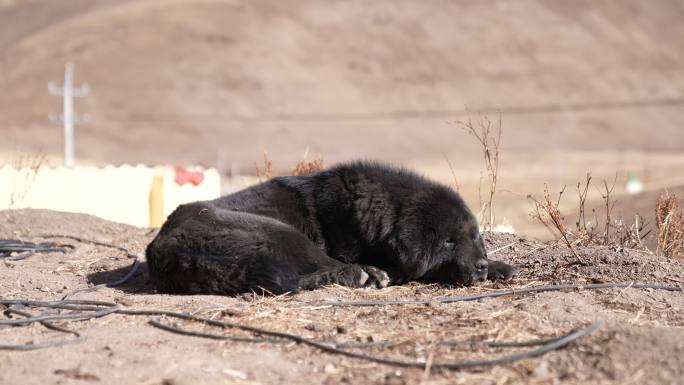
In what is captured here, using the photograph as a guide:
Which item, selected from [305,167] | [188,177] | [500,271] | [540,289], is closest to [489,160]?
[500,271]

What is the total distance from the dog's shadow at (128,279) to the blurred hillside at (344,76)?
127 feet

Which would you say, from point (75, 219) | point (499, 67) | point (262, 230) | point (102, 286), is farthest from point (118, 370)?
point (499, 67)

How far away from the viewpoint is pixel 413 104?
2307 inches

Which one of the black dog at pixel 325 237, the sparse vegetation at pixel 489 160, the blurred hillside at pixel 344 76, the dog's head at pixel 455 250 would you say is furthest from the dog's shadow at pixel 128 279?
the blurred hillside at pixel 344 76

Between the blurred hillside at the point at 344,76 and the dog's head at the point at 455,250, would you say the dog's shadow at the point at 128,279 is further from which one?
the blurred hillside at the point at 344,76

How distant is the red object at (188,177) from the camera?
41.1ft

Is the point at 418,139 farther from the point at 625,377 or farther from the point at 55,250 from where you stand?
the point at 625,377

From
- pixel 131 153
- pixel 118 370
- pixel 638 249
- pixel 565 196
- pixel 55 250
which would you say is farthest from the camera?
pixel 131 153

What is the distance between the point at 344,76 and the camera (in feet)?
→ 197

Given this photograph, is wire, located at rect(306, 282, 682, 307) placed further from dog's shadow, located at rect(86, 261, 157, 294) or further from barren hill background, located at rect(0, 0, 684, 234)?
barren hill background, located at rect(0, 0, 684, 234)

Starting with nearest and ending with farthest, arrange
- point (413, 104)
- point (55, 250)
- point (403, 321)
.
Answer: point (403, 321)
point (55, 250)
point (413, 104)

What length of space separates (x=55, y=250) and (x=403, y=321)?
483cm

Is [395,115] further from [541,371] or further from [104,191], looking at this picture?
[541,371]

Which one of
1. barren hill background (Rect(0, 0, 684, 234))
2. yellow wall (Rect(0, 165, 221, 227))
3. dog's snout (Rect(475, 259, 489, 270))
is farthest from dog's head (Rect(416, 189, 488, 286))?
barren hill background (Rect(0, 0, 684, 234))
